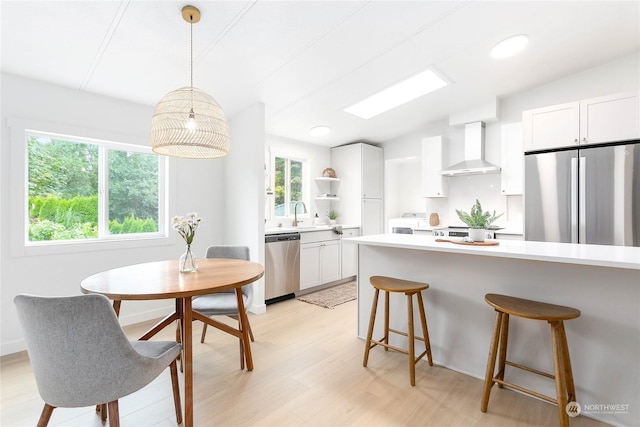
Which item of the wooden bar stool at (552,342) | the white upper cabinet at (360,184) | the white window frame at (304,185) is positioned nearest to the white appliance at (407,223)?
the white upper cabinet at (360,184)

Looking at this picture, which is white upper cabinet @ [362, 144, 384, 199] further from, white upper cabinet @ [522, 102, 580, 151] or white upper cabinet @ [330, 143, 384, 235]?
white upper cabinet @ [522, 102, 580, 151]

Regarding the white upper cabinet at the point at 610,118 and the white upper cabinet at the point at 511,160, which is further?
the white upper cabinet at the point at 511,160

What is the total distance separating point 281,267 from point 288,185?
1.52 meters

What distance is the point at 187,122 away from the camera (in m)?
1.77

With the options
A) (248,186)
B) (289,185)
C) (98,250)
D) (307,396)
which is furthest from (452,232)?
(98,250)

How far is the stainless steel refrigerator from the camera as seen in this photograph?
9.09ft

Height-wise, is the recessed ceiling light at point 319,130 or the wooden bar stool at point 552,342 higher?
the recessed ceiling light at point 319,130

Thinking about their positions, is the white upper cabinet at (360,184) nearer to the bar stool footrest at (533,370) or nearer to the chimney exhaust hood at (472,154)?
the chimney exhaust hood at (472,154)

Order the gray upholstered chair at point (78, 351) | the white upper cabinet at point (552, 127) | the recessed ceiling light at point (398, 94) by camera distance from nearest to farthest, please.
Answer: the gray upholstered chair at point (78, 351), the white upper cabinet at point (552, 127), the recessed ceiling light at point (398, 94)

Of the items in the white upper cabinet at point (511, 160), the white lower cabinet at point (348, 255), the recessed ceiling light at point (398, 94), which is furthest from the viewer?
the white lower cabinet at point (348, 255)

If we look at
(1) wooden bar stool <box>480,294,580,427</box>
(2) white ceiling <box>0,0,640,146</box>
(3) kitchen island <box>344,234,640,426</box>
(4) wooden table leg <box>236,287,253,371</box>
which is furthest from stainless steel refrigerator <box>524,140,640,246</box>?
(4) wooden table leg <box>236,287,253,371</box>

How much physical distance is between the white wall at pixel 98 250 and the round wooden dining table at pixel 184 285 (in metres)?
1.06

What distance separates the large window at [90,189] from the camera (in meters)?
2.60

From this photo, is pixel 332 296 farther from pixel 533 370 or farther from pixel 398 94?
pixel 398 94
